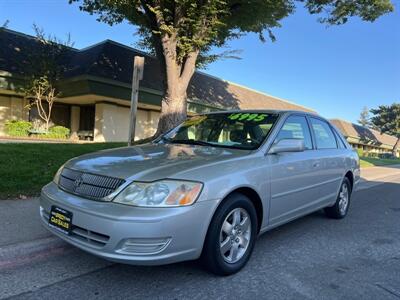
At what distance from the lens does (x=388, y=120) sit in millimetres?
52156

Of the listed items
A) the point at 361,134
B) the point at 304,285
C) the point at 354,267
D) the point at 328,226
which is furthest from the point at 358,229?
the point at 361,134

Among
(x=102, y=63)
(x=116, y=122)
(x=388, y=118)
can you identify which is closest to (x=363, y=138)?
(x=388, y=118)

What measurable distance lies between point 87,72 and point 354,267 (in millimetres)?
15653

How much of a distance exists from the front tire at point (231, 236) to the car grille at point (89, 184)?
943mm

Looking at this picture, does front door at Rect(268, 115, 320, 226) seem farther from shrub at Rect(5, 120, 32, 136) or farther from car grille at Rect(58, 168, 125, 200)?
shrub at Rect(5, 120, 32, 136)

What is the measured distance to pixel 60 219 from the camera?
325 cm

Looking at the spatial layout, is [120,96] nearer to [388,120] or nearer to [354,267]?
[354,267]

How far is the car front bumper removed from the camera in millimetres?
2832

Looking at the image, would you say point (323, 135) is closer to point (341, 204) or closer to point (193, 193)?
point (341, 204)

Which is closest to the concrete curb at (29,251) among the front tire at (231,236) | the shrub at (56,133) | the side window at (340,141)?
the front tire at (231,236)

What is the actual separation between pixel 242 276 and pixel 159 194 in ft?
4.11

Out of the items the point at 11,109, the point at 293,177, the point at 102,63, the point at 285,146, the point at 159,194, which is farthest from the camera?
the point at 11,109

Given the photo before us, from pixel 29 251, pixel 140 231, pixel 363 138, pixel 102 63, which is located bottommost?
pixel 29 251

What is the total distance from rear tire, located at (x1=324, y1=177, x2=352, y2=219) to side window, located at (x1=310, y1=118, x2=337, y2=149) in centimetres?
80
